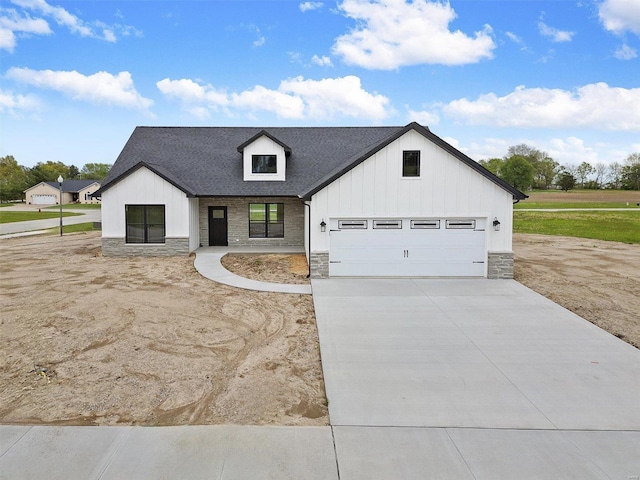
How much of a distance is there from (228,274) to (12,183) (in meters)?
87.1

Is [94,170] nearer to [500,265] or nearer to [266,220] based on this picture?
[266,220]

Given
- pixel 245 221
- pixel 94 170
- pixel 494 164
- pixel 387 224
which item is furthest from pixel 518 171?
pixel 94 170

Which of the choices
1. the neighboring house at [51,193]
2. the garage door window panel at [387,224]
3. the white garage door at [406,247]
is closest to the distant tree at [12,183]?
the neighboring house at [51,193]

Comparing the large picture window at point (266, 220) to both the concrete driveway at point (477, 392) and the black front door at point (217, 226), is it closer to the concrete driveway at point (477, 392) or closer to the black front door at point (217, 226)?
the black front door at point (217, 226)

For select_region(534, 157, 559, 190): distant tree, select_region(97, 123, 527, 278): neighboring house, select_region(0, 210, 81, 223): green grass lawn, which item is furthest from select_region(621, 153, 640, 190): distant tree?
select_region(0, 210, 81, 223): green grass lawn

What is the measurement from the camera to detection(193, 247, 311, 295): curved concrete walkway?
13.3m

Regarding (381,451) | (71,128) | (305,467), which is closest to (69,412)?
(305,467)

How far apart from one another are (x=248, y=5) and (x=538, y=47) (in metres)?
12.8

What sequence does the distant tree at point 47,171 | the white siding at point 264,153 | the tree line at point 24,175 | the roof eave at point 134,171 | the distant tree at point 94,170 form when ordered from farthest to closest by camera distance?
the distant tree at point 94,170, the distant tree at point 47,171, the tree line at point 24,175, the white siding at point 264,153, the roof eave at point 134,171

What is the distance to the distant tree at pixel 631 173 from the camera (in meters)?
88.4

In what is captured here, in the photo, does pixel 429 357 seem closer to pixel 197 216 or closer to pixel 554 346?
pixel 554 346

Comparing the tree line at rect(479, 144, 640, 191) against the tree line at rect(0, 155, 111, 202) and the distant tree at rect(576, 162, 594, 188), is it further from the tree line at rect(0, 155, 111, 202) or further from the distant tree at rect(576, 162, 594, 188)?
the tree line at rect(0, 155, 111, 202)

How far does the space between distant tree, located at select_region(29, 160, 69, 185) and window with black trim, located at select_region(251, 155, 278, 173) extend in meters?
83.5

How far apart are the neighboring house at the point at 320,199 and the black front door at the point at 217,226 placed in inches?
1.9
